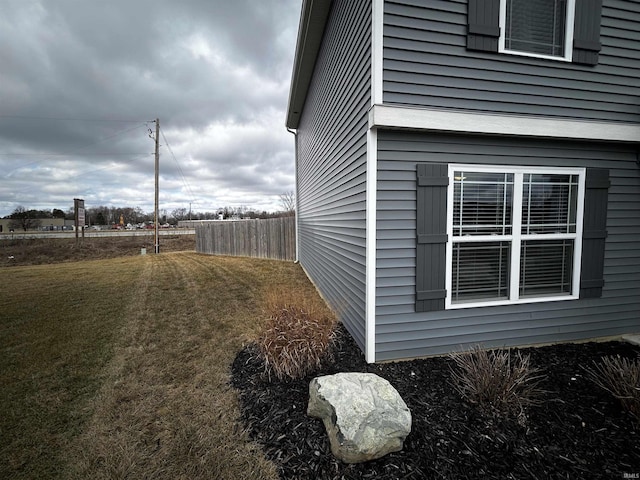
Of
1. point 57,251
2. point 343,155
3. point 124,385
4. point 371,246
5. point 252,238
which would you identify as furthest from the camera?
point 57,251

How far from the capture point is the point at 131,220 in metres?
48.2

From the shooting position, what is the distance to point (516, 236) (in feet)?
11.4

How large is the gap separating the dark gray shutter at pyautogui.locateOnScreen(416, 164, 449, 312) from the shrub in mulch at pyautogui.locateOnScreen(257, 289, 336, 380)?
3.89 ft

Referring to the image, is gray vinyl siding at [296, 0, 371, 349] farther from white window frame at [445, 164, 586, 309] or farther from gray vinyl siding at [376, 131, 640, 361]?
white window frame at [445, 164, 586, 309]

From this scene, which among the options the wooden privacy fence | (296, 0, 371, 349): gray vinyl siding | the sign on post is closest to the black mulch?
(296, 0, 371, 349): gray vinyl siding

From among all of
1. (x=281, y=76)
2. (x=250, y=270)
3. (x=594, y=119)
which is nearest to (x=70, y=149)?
(x=281, y=76)

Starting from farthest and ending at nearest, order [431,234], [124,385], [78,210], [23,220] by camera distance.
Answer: [23,220] → [78,210] → [431,234] → [124,385]

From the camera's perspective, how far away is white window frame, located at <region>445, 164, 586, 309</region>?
10.8ft

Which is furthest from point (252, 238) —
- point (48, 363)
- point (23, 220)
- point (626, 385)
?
point (23, 220)

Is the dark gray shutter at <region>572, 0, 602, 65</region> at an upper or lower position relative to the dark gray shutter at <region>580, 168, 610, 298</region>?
upper

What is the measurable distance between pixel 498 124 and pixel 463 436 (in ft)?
10.4

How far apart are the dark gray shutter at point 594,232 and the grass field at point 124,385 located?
4.44 m

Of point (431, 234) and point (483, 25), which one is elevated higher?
point (483, 25)

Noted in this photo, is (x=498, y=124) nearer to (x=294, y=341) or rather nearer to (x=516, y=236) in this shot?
(x=516, y=236)
